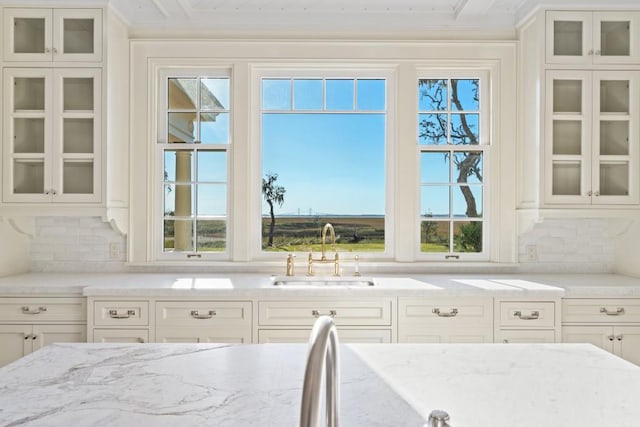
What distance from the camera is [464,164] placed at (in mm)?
3512

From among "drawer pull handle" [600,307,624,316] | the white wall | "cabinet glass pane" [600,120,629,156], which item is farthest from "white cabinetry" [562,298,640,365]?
the white wall

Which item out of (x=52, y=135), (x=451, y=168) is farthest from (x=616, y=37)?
(x=52, y=135)

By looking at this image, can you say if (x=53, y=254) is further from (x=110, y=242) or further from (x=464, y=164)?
(x=464, y=164)

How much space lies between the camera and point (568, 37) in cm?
307

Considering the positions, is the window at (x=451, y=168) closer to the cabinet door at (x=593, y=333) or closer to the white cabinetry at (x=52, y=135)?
the cabinet door at (x=593, y=333)

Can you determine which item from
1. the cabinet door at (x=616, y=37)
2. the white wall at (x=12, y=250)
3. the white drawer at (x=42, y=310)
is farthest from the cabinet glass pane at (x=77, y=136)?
the cabinet door at (x=616, y=37)

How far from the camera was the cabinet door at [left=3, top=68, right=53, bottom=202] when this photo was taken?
302cm

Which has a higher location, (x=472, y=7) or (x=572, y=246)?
(x=472, y=7)

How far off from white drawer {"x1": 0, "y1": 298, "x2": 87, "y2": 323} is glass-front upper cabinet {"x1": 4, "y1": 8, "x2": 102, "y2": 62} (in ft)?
5.03

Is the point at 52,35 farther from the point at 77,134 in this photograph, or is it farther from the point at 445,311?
the point at 445,311

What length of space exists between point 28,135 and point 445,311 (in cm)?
289

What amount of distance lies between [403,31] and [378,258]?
5.45ft

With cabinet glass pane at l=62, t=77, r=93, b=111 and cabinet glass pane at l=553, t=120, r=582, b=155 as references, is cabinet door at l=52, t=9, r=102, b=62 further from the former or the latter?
cabinet glass pane at l=553, t=120, r=582, b=155

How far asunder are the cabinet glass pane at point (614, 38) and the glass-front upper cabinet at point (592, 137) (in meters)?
0.15
